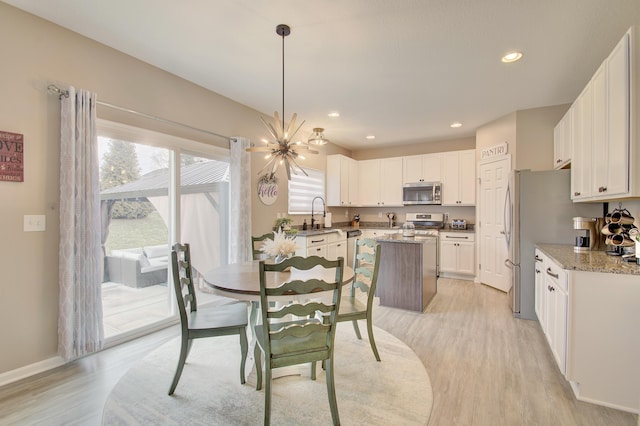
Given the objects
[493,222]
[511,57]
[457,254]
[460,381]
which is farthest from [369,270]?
[457,254]

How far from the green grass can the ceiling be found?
1640 millimetres

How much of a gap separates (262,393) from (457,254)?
4517mm

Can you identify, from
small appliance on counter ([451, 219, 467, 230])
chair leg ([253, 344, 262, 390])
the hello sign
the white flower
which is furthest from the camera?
small appliance on counter ([451, 219, 467, 230])

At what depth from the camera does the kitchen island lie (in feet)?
11.9

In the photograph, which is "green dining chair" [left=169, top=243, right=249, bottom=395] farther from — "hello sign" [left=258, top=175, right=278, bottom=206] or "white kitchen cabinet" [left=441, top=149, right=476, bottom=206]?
"white kitchen cabinet" [left=441, top=149, right=476, bottom=206]

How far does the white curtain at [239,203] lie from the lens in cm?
371

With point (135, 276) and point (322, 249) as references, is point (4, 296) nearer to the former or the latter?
point (135, 276)

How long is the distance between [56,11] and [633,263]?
4.66 meters

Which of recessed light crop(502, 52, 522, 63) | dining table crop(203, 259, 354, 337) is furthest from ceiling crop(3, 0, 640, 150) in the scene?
dining table crop(203, 259, 354, 337)

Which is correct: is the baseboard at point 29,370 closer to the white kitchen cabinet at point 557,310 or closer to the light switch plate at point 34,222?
the light switch plate at point 34,222

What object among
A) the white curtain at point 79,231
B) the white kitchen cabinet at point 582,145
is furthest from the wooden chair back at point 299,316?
the white kitchen cabinet at point 582,145

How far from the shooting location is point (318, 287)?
5.66 feet

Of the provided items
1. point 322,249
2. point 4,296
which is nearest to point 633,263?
point 322,249

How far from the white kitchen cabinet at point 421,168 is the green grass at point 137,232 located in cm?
473
